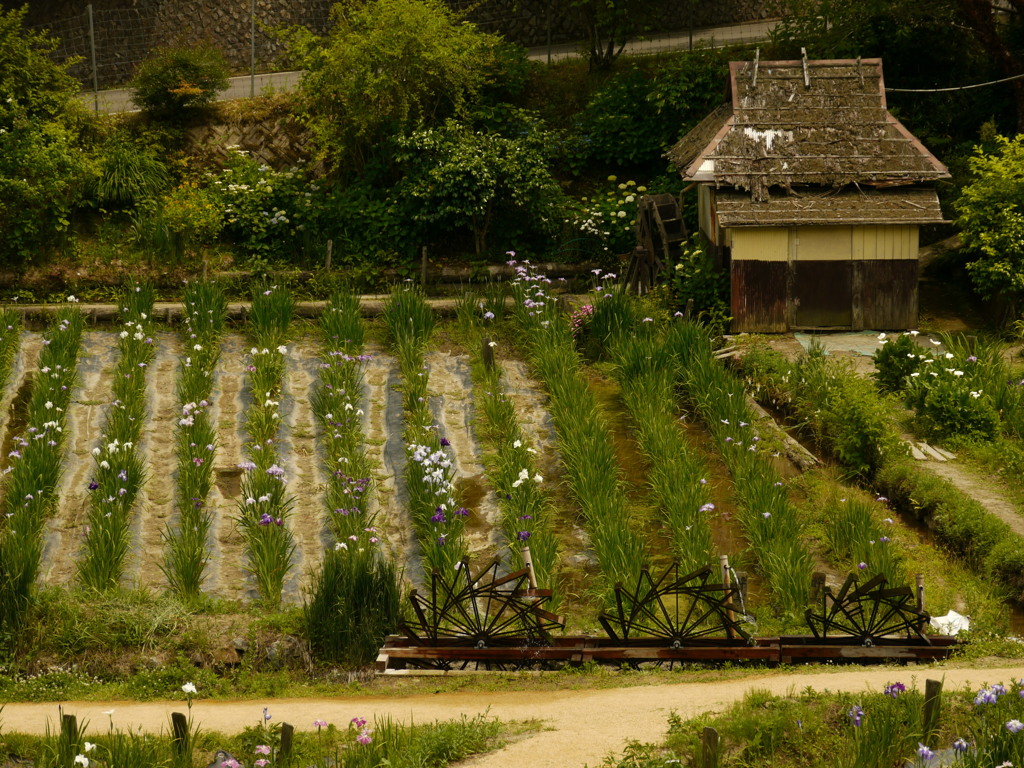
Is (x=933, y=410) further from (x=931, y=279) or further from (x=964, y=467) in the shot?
(x=931, y=279)

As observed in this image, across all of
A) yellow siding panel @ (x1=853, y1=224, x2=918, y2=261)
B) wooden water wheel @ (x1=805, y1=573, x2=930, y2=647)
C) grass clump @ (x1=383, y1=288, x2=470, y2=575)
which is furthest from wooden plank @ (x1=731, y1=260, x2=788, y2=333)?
wooden water wheel @ (x1=805, y1=573, x2=930, y2=647)

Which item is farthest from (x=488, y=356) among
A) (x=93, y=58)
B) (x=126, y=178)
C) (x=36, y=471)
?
(x=93, y=58)

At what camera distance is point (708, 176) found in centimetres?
1675

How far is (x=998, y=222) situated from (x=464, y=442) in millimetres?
7086

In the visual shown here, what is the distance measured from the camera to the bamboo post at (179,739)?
8117 millimetres

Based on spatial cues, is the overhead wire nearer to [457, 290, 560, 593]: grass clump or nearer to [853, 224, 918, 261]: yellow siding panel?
[853, 224, 918, 261]: yellow siding panel

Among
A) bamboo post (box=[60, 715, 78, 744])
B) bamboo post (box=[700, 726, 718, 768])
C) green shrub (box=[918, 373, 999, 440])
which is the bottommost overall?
bamboo post (box=[700, 726, 718, 768])

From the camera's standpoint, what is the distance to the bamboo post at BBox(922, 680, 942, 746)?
8.09 m

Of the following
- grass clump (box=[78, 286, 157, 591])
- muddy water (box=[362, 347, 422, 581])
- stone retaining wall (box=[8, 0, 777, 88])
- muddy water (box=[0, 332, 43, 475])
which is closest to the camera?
grass clump (box=[78, 286, 157, 591])

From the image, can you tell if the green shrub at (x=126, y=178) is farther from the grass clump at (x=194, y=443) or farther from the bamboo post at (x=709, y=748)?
the bamboo post at (x=709, y=748)

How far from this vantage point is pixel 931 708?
8125 millimetres

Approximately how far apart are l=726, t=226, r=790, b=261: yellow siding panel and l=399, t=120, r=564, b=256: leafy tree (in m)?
3.40

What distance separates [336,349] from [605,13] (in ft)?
30.0

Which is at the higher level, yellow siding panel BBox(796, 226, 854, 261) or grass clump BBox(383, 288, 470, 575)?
yellow siding panel BBox(796, 226, 854, 261)
